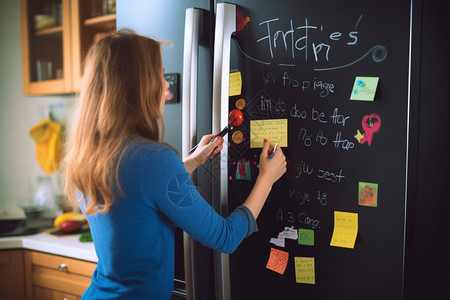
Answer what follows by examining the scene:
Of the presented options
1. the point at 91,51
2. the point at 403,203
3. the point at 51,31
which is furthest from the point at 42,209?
the point at 403,203

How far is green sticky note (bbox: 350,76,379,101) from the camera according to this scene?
92 centimetres

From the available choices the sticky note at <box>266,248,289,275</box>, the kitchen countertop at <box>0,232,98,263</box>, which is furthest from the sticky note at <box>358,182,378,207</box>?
the kitchen countertop at <box>0,232,98,263</box>

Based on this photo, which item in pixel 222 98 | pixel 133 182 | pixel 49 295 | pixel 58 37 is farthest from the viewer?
pixel 58 37

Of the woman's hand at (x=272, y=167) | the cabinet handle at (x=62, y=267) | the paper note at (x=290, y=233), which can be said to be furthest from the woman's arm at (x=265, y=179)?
the cabinet handle at (x=62, y=267)

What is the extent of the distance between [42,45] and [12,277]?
4.73ft

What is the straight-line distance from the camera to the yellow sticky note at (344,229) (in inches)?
37.8

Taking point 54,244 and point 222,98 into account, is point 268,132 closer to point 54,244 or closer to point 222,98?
point 222,98

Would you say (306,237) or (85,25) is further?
→ (85,25)

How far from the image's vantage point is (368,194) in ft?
3.09

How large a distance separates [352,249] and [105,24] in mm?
1852

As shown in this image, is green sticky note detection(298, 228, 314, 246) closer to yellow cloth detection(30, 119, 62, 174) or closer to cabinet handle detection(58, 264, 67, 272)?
cabinet handle detection(58, 264, 67, 272)

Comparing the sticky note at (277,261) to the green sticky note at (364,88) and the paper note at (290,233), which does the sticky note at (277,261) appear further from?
the green sticky note at (364,88)

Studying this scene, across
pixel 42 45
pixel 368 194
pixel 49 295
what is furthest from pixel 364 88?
pixel 42 45

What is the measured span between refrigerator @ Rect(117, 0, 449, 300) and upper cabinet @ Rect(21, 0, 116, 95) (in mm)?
1169
